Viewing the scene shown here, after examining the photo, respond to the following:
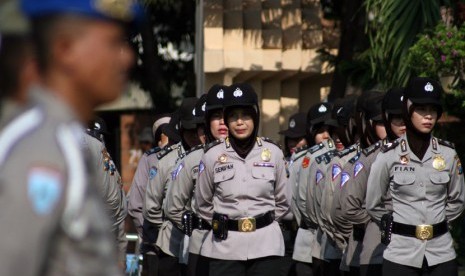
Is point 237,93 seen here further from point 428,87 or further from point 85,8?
point 85,8

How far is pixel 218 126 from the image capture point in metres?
12.5

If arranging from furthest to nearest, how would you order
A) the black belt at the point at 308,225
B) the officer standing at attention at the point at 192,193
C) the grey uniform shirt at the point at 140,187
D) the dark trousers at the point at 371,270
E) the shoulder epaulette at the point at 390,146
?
the grey uniform shirt at the point at 140,187
the black belt at the point at 308,225
the officer standing at attention at the point at 192,193
the dark trousers at the point at 371,270
the shoulder epaulette at the point at 390,146

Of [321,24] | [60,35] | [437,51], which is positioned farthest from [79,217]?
[321,24]

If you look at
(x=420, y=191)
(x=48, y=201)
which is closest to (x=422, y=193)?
(x=420, y=191)

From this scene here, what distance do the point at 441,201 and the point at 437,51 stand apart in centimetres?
384

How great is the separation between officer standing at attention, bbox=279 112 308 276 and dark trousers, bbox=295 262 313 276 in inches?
3.3

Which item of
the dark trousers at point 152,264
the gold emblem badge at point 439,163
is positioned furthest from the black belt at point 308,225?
the gold emblem badge at point 439,163

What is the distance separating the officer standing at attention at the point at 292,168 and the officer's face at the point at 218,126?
0.75m

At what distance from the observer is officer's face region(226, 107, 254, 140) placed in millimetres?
11023

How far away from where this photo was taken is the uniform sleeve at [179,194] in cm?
1280

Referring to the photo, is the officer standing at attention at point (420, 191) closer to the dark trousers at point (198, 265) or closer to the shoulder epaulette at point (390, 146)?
the shoulder epaulette at point (390, 146)

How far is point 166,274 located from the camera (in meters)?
14.0

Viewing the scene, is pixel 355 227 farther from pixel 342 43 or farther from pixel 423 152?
pixel 342 43

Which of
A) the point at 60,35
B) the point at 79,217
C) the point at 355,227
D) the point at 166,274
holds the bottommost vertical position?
the point at 166,274
